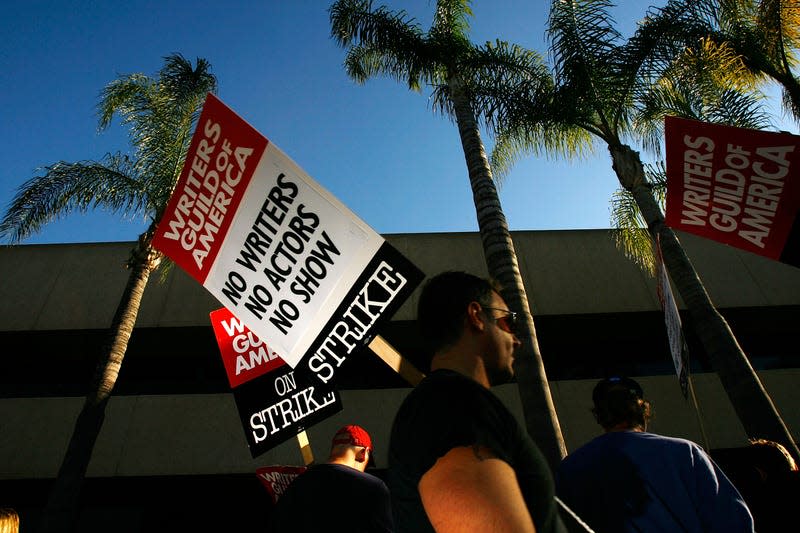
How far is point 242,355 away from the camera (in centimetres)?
480

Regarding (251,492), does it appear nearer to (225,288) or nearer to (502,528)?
(225,288)

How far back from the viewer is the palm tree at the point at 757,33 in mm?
7215

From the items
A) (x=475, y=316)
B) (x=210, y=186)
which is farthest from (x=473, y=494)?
(x=210, y=186)

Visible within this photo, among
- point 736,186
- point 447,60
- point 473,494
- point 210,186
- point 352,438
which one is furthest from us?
point 447,60

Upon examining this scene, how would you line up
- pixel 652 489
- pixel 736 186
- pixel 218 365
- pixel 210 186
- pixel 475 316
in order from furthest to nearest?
pixel 218 365
pixel 736 186
pixel 210 186
pixel 652 489
pixel 475 316

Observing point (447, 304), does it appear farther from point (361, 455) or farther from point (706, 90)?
point (706, 90)

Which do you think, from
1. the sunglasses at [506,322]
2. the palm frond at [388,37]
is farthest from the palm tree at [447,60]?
the sunglasses at [506,322]

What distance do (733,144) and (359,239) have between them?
344cm

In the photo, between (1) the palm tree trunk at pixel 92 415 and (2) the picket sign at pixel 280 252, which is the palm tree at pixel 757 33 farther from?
(1) the palm tree trunk at pixel 92 415

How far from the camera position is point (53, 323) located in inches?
456

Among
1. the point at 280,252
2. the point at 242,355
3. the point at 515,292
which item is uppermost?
the point at 280,252

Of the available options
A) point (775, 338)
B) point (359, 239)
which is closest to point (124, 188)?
point (359, 239)

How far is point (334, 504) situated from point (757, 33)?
357 inches

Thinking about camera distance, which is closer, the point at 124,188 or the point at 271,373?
the point at 271,373
